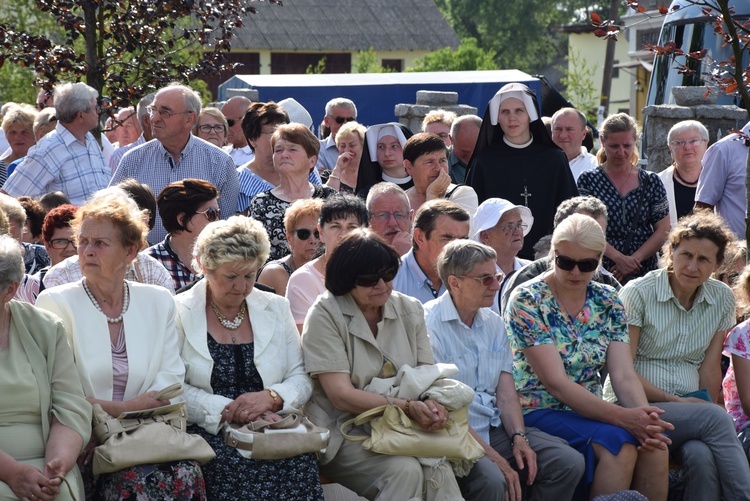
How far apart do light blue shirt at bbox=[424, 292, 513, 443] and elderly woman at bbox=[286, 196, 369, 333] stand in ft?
2.13

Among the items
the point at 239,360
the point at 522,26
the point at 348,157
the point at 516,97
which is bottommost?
the point at 522,26

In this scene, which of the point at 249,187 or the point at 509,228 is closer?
the point at 509,228

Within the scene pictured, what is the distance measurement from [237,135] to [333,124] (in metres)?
1.35

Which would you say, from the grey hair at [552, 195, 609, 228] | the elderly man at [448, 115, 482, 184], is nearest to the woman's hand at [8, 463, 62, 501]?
the grey hair at [552, 195, 609, 228]

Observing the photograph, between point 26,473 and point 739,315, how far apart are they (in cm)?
Result: 407

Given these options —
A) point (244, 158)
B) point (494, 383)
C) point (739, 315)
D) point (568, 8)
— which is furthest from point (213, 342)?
point (568, 8)

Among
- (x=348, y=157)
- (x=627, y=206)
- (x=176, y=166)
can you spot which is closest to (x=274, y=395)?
(x=176, y=166)

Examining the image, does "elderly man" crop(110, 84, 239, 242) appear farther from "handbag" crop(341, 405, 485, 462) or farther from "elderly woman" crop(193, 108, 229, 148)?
"handbag" crop(341, 405, 485, 462)

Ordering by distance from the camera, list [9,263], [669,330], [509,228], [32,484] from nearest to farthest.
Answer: [32,484], [9,263], [669,330], [509,228]

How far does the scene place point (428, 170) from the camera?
7336 mm

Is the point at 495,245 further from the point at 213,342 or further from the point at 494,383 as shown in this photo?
the point at 213,342

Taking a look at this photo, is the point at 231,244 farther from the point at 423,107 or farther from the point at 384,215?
the point at 423,107

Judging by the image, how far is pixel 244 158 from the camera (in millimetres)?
9719

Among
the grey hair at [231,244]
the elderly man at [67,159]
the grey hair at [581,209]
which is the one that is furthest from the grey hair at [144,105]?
the grey hair at [231,244]
